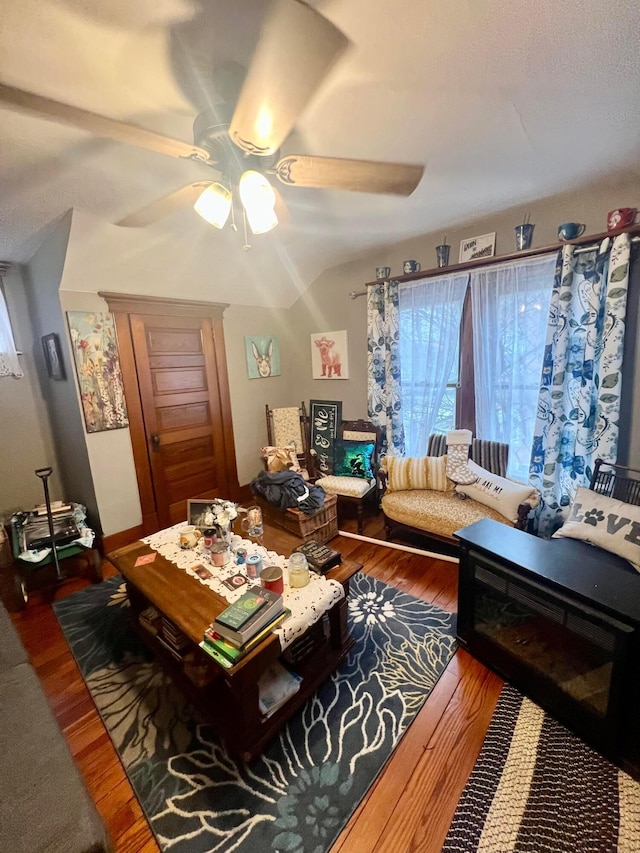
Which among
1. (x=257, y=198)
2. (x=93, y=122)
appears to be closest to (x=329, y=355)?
(x=257, y=198)

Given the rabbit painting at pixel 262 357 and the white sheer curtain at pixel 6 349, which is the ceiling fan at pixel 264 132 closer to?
the white sheer curtain at pixel 6 349

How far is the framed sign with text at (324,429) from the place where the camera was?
11.7 feet

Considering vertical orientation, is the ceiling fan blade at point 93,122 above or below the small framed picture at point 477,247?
below

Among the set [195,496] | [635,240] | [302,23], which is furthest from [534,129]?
[195,496]

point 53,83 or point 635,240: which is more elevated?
point 53,83

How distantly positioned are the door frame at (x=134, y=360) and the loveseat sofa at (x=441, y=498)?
1865 mm

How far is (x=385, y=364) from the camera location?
3.12 metres

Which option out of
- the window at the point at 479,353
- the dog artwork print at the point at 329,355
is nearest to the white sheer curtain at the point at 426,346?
the window at the point at 479,353

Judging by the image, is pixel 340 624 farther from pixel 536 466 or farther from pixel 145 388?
pixel 145 388

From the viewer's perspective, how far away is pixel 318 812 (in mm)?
1170

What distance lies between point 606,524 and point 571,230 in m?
1.77

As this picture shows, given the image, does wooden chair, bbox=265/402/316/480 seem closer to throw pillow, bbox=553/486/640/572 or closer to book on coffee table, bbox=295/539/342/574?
book on coffee table, bbox=295/539/342/574

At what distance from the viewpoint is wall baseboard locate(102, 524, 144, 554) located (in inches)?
110

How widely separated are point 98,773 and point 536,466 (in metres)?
2.84
